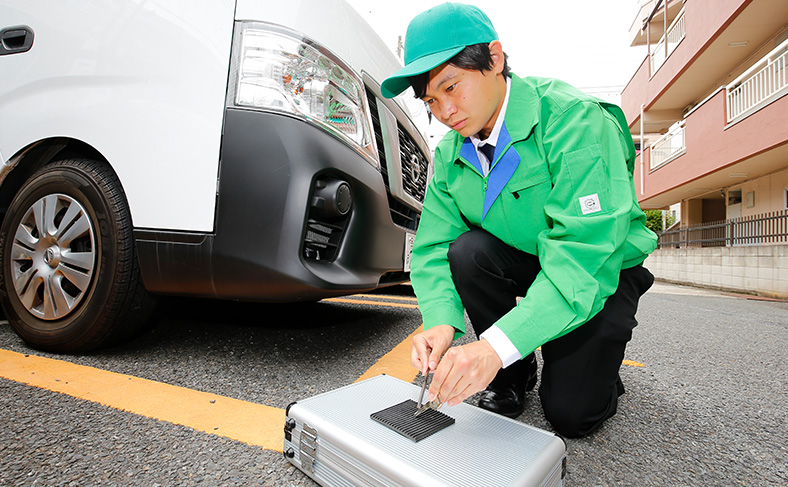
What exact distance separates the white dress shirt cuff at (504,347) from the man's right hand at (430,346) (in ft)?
0.48

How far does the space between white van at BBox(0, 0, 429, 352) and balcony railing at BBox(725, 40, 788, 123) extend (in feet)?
27.9

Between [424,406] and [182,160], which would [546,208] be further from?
[182,160]

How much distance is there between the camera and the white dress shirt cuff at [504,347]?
850 mm

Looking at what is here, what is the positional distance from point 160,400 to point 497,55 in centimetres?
138

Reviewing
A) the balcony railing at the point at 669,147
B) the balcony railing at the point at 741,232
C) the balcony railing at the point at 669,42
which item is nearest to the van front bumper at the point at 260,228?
the balcony railing at the point at 741,232

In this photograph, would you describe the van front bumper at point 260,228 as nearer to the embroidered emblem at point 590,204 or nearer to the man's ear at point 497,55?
the man's ear at point 497,55

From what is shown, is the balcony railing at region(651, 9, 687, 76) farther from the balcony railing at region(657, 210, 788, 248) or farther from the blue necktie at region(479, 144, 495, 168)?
the blue necktie at region(479, 144, 495, 168)

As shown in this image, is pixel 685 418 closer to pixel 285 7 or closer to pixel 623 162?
pixel 623 162

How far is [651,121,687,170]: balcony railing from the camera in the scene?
1024cm

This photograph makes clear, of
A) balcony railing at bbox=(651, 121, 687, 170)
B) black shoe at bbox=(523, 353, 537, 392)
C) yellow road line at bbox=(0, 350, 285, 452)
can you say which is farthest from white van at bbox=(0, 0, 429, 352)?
balcony railing at bbox=(651, 121, 687, 170)

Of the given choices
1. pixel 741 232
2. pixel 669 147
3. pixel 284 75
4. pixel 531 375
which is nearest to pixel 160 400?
pixel 284 75

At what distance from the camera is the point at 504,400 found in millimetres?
1344

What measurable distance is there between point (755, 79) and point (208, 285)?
9.84 meters

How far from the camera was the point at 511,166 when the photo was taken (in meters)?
1.11
